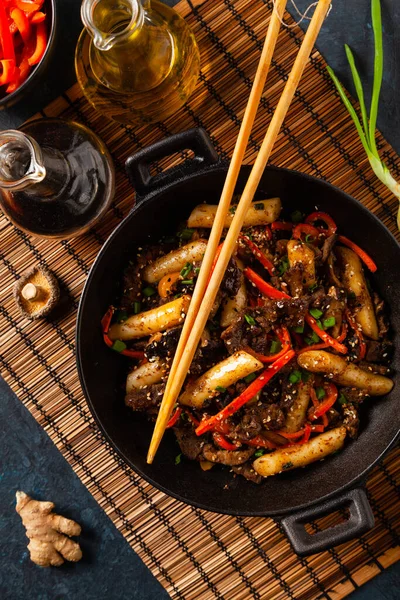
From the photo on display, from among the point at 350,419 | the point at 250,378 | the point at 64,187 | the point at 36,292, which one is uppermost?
the point at 64,187

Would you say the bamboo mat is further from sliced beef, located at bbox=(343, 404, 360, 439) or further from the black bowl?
sliced beef, located at bbox=(343, 404, 360, 439)

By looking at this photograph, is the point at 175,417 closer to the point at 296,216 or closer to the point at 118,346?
the point at 118,346

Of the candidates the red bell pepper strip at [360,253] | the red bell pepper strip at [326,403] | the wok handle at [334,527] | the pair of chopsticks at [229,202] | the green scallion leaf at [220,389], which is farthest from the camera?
the red bell pepper strip at [360,253]

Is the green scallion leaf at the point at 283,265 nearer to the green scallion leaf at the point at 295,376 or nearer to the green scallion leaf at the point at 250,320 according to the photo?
the green scallion leaf at the point at 250,320

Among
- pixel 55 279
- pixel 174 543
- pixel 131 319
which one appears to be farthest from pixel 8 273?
pixel 174 543

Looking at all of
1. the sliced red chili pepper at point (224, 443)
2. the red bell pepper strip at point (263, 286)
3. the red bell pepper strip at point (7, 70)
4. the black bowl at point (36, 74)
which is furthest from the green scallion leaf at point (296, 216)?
the red bell pepper strip at point (7, 70)

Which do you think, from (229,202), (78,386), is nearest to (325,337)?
(229,202)

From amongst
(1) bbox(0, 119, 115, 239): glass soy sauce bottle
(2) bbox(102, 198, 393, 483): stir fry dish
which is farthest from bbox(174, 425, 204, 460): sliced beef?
(1) bbox(0, 119, 115, 239): glass soy sauce bottle
